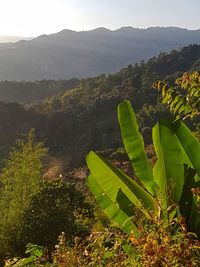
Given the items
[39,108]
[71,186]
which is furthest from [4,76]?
[71,186]

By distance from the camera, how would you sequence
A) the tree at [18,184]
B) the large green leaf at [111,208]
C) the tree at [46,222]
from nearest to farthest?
1. the large green leaf at [111,208]
2. the tree at [18,184]
3. the tree at [46,222]

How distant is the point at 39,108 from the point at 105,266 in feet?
193

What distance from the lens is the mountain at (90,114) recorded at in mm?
48438

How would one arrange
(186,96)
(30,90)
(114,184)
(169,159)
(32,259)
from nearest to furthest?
1. (32,259)
2. (186,96)
3. (169,159)
4. (114,184)
5. (30,90)

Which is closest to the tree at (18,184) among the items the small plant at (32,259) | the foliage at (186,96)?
the foliage at (186,96)

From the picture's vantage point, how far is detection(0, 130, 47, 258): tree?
11.9 meters

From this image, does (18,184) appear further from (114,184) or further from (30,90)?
(30,90)

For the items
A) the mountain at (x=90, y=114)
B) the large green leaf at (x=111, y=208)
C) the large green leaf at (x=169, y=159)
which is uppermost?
the large green leaf at (x=169, y=159)

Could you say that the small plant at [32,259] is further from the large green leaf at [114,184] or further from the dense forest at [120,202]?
the large green leaf at [114,184]

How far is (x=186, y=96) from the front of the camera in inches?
123

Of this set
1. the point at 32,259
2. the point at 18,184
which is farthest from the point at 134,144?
the point at 18,184

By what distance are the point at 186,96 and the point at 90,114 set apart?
2181 inches

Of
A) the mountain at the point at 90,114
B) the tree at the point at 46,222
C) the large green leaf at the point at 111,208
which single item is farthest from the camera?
the mountain at the point at 90,114

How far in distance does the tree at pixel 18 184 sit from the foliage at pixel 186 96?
355 inches
